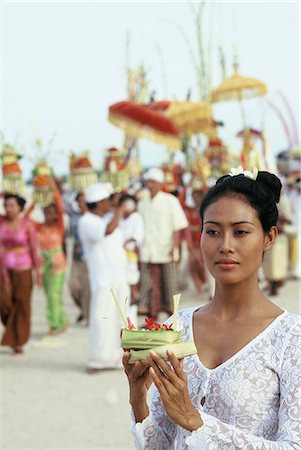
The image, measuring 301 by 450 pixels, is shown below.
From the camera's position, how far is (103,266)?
8523 millimetres

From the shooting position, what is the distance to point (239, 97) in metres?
15.5

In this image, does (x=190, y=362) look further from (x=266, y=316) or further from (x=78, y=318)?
(x=78, y=318)

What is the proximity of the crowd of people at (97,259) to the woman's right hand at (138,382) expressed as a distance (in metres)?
5.25

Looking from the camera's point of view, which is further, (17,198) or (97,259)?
(17,198)

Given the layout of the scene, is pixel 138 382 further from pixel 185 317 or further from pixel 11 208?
pixel 11 208

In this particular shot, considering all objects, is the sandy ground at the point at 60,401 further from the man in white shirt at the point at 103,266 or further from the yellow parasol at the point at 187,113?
the yellow parasol at the point at 187,113

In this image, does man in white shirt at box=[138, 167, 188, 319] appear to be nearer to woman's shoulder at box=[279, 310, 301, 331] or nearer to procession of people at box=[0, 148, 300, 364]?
procession of people at box=[0, 148, 300, 364]

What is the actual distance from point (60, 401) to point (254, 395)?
16.5ft

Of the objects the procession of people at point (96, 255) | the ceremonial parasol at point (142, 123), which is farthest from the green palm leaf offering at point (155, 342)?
the ceremonial parasol at point (142, 123)

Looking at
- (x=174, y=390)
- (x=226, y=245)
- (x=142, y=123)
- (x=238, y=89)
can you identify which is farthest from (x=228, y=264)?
(x=238, y=89)

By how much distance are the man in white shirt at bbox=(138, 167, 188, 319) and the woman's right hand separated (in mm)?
8368

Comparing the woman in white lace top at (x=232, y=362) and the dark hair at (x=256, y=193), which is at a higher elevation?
the dark hair at (x=256, y=193)

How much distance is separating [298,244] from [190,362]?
1345 centimetres

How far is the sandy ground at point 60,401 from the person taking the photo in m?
6.18
